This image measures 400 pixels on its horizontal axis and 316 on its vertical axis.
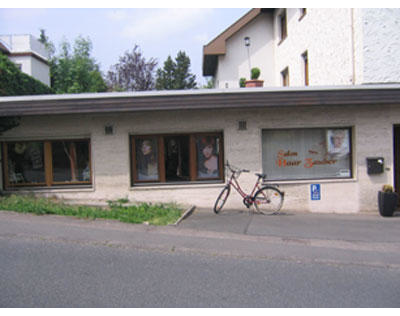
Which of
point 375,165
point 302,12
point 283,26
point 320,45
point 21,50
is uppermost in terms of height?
point 21,50

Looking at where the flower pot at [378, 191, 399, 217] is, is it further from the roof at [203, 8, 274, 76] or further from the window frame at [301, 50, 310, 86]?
the roof at [203, 8, 274, 76]

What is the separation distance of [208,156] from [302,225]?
3346 mm

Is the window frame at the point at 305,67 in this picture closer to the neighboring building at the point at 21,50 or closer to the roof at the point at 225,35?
the roof at the point at 225,35

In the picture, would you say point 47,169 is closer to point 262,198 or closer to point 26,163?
point 26,163

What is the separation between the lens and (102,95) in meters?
9.55

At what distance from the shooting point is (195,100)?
951 centimetres

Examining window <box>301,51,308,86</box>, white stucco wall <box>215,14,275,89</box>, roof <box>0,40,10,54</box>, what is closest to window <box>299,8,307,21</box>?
window <box>301,51,308,86</box>

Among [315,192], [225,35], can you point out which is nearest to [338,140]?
[315,192]

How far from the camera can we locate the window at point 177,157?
10.4 meters

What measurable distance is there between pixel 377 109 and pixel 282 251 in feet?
19.6

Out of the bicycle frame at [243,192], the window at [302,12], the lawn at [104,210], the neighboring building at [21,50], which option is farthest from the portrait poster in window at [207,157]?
the neighboring building at [21,50]

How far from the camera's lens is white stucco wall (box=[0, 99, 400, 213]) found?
401 inches

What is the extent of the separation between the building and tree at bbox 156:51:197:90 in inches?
1941

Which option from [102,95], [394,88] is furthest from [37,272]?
[394,88]
